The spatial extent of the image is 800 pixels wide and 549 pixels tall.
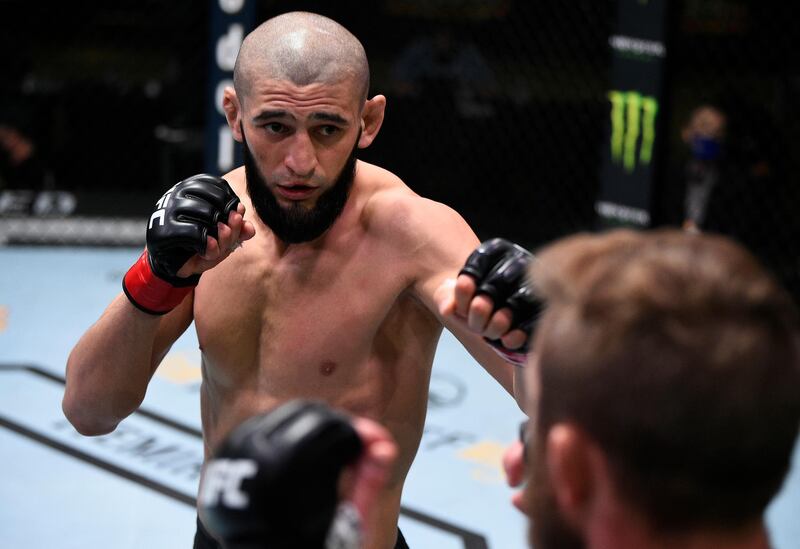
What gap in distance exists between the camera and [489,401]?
405 centimetres

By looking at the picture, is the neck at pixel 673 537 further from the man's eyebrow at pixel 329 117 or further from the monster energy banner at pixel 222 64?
the monster energy banner at pixel 222 64

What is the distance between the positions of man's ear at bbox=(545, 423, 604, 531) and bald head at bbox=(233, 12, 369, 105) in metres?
0.99

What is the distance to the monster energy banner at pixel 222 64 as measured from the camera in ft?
15.6

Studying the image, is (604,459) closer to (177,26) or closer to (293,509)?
(293,509)

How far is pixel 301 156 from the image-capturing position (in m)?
1.70

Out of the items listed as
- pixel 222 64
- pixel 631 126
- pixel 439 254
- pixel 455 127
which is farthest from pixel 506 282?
pixel 455 127

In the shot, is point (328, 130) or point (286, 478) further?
point (328, 130)

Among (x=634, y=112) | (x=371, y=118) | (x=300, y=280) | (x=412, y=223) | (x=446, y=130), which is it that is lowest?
(x=446, y=130)

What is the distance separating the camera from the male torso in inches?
70.9

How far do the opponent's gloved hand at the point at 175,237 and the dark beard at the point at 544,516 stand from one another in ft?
2.70

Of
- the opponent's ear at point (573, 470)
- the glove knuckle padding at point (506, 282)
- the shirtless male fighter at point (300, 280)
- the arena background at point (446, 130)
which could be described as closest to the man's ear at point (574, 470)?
the opponent's ear at point (573, 470)

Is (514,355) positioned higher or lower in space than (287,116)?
lower

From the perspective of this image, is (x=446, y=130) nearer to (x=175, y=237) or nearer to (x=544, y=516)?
(x=175, y=237)

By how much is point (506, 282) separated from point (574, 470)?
1.71ft
